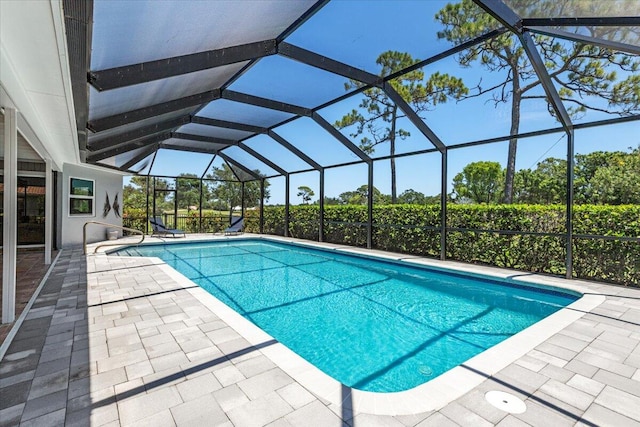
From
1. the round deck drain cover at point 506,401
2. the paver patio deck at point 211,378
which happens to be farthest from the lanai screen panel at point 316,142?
the round deck drain cover at point 506,401

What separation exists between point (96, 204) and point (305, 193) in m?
8.35

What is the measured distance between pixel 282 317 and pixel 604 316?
166 inches

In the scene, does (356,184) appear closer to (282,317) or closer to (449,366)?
(282,317)

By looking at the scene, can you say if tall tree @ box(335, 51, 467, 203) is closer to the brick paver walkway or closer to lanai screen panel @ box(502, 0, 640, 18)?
lanai screen panel @ box(502, 0, 640, 18)

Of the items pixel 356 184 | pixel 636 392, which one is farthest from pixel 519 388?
pixel 356 184

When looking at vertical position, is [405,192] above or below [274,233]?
above

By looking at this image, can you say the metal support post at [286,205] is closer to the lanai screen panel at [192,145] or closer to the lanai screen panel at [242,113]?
the lanai screen panel at [192,145]

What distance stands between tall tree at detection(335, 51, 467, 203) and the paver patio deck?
16.7 feet

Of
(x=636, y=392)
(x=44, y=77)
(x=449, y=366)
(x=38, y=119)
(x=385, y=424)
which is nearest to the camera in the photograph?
(x=385, y=424)

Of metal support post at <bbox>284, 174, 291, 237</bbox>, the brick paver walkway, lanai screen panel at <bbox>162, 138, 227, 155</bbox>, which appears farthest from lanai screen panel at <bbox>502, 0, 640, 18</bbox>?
lanai screen panel at <bbox>162, 138, 227, 155</bbox>

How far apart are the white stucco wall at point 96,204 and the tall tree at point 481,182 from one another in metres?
23.0

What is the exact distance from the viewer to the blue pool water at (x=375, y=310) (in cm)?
A: 355

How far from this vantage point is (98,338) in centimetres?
321

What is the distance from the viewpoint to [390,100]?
809 centimetres
